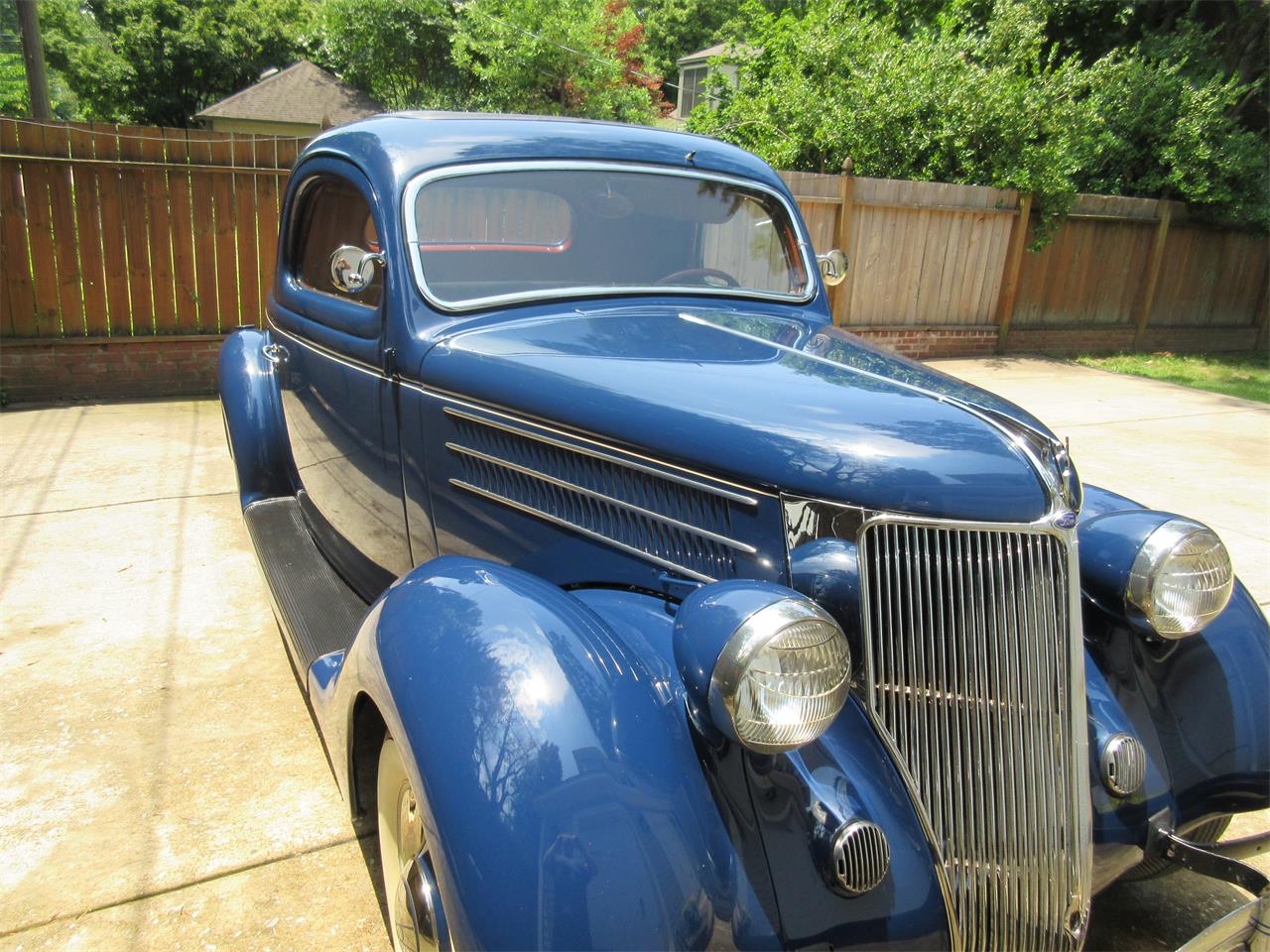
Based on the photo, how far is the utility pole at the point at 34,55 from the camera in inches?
356

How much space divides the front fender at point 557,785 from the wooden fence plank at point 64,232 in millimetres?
6312

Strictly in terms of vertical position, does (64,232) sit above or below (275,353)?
above

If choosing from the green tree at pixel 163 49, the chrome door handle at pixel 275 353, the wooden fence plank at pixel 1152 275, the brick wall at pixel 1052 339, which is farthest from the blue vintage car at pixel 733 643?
the green tree at pixel 163 49

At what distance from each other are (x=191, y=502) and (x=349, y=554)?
2.20m

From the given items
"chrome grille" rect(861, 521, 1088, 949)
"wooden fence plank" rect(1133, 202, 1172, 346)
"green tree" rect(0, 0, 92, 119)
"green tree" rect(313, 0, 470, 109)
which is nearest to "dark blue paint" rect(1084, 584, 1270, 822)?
"chrome grille" rect(861, 521, 1088, 949)

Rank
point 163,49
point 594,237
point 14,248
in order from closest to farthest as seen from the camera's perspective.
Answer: point 594,237, point 14,248, point 163,49

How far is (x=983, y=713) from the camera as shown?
1.64 m

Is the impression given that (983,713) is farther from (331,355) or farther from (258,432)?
(258,432)

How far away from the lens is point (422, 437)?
244cm

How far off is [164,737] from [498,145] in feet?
6.75

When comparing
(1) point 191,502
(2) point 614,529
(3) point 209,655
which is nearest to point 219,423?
(1) point 191,502

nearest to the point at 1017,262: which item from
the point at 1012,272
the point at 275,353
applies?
the point at 1012,272

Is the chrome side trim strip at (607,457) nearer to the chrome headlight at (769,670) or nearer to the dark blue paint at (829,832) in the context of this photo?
the chrome headlight at (769,670)

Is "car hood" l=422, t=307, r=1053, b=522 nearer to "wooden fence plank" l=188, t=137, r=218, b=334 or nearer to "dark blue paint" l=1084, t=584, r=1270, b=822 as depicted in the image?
"dark blue paint" l=1084, t=584, r=1270, b=822
